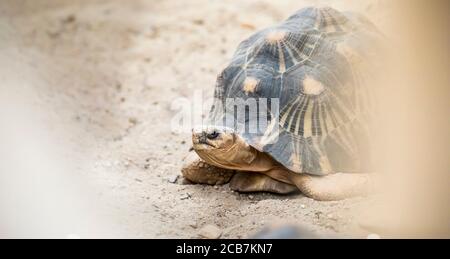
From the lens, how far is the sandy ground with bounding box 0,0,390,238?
3.30m

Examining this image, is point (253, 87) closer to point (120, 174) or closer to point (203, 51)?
point (120, 174)

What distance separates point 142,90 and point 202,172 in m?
1.99

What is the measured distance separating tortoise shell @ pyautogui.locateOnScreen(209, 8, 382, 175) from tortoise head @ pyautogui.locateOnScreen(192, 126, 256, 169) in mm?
81

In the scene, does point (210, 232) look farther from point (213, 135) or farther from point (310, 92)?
point (310, 92)

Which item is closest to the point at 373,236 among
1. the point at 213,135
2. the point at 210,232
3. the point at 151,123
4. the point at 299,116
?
the point at 210,232

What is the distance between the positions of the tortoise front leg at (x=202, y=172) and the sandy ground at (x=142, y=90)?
0.05 m

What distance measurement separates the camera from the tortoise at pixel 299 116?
3.39 m

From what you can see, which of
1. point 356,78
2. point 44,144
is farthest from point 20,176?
point 356,78

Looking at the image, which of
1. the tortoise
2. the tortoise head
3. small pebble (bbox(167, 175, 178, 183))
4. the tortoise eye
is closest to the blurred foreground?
small pebble (bbox(167, 175, 178, 183))

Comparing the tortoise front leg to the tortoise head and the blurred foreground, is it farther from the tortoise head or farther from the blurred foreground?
the tortoise head

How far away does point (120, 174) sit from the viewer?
4012mm

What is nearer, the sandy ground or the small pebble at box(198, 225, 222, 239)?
the small pebble at box(198, 225, 222, 239)

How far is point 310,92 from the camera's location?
3529 millimetres

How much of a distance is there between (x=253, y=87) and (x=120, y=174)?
3.70 ft
